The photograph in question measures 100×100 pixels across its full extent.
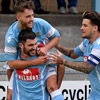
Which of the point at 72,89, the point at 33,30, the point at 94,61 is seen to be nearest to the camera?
the point at 94,61

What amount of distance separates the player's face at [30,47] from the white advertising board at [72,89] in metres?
1.75

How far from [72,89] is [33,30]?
1.90 meters

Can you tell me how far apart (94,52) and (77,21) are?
380 centimetres

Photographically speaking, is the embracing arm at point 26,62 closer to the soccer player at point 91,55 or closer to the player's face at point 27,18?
the soccer player at point 91,55

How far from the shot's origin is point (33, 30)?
598 cm

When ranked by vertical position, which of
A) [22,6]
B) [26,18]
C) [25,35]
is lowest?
[25,35]

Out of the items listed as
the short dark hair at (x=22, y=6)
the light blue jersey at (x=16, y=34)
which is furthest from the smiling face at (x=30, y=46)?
the short dark hair at (x=22, y=6)

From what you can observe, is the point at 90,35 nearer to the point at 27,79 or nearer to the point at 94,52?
the point at 94,52

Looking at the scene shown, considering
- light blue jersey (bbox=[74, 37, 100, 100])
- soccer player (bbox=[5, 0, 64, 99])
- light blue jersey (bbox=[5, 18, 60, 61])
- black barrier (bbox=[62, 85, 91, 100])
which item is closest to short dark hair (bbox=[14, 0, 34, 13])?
soccer player (bbox=[5, 0, 64, 99])

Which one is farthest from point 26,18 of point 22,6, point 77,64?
point 77,64

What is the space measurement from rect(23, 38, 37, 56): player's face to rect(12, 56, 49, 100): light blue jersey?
0.33ft

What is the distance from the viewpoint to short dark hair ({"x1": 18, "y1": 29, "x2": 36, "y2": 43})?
587 cm

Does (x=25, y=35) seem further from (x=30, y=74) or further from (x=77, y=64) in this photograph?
(x=77, y=64)

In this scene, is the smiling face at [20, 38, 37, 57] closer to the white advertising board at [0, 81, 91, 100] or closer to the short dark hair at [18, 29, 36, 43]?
the short dark hair at [18, 29, 36, 43]
